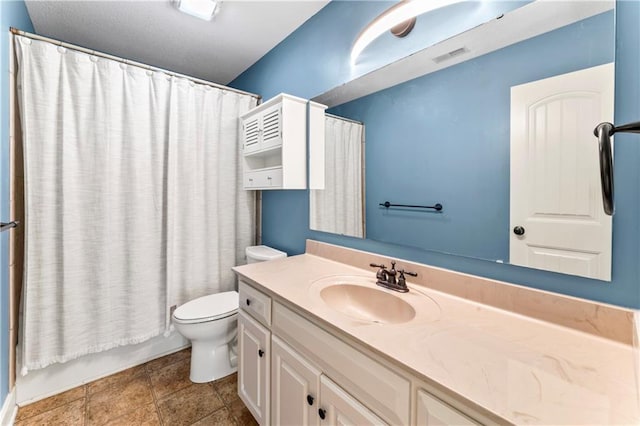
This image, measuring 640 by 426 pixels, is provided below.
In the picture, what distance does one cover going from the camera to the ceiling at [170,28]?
1.68 meters

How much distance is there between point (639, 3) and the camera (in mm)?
740

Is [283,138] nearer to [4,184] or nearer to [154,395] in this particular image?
[4,184]

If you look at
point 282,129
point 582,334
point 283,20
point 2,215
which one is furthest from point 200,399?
point 283,20

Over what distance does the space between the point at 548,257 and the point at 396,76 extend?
0.95m

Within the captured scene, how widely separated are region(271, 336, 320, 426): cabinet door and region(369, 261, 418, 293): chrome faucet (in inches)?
18.0

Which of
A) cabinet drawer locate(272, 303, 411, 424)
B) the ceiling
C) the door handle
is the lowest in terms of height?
cabinet drawer locate(272, 303, 411, 424)

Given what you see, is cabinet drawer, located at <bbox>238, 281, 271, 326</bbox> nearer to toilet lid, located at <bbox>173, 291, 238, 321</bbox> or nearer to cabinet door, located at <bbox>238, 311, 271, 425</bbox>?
cabinet door, located at <bbox>238, 311, 271, 425</bbox>

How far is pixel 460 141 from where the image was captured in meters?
1.03

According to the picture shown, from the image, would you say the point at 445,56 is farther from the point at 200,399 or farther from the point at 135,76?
the point at 200,399

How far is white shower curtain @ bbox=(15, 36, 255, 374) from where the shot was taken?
151 centimetres

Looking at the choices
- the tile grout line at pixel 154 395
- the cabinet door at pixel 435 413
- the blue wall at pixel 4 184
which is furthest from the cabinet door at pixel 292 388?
the blue wall at pixel 4 184

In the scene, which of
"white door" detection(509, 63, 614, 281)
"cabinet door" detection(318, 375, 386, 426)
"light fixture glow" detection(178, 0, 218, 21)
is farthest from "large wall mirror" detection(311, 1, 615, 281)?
"light fixture glow" detection(178, 0, 218, 21)

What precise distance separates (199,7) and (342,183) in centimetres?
142

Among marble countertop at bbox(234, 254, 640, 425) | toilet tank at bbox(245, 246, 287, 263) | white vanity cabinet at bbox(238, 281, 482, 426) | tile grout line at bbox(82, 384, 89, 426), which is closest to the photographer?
marble countertop at bbox(234, 254, 640, 425)
